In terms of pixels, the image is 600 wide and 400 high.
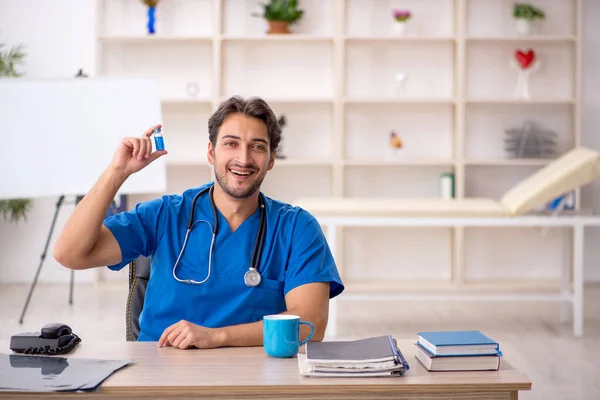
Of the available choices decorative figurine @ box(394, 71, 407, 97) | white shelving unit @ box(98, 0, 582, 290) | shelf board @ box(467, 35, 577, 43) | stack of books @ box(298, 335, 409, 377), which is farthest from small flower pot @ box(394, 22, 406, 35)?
stack of books @ box(298, 335, 409, 377)

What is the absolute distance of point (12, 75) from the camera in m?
5.31

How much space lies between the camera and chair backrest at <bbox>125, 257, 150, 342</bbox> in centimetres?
206

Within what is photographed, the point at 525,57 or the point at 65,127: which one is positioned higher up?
the point at 525,57

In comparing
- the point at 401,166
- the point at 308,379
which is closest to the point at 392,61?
the point at 401,166

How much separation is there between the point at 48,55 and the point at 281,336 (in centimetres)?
470

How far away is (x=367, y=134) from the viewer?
5.70 meters

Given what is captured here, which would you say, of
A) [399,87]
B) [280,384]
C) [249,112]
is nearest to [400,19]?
[399,87]

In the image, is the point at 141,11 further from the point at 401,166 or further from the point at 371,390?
the point at 371,390

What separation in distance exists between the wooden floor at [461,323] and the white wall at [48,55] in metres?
0.23

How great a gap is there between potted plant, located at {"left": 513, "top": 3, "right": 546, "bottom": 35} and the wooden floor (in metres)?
1.86

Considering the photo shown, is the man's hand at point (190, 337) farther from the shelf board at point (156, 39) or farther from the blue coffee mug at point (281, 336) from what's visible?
the shelf board at point (156, 39)

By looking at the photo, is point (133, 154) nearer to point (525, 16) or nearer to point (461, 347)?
point (461, 347)

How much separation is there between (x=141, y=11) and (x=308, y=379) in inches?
187

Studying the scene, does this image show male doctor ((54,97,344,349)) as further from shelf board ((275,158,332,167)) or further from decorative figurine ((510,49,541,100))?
decorative figurine ((510,49,541,100))
